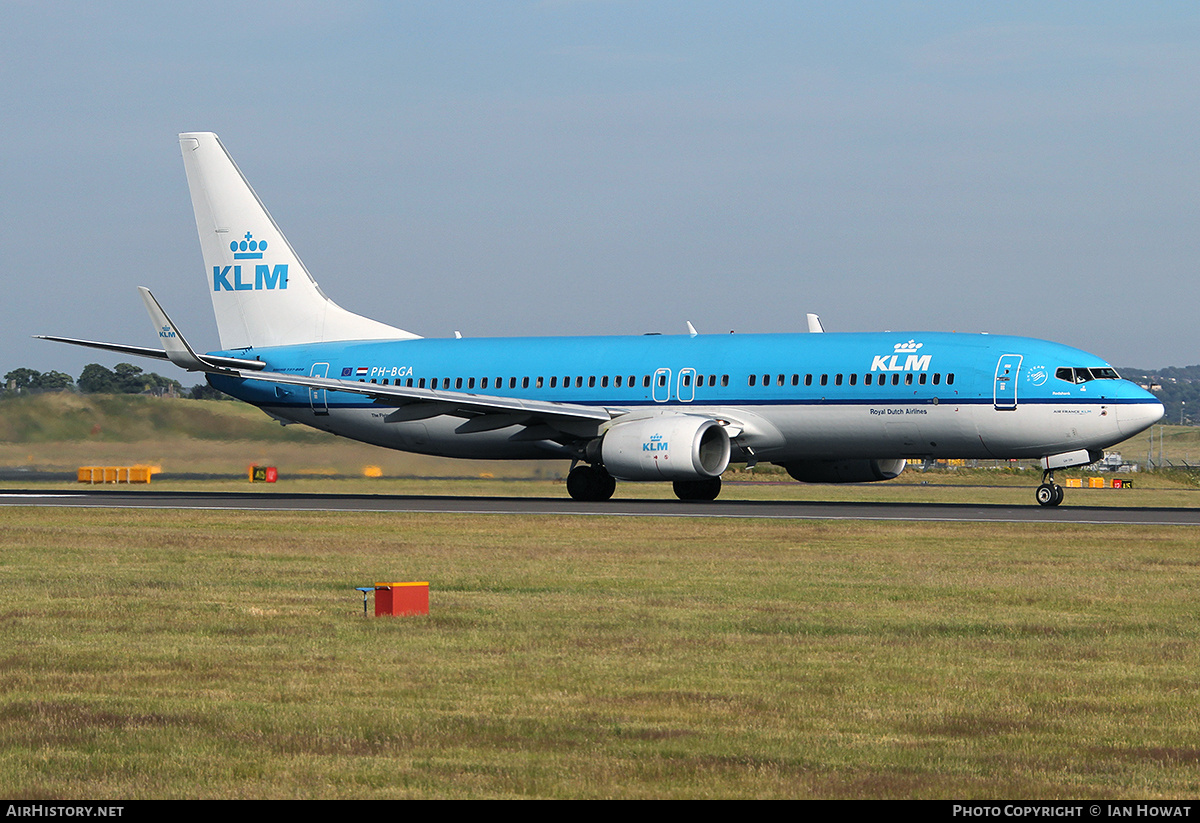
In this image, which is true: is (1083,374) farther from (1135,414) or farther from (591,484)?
(591,484)

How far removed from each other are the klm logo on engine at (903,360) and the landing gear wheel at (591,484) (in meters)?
7.77

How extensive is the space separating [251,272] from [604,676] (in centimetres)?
3664

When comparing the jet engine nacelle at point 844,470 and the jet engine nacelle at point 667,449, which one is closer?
the jet engine nacelle at point 667,449

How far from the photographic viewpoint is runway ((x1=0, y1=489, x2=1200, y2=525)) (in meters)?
30.6

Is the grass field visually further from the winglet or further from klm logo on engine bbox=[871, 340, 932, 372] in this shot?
the winglet

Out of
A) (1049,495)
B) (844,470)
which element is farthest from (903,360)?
(844,470)

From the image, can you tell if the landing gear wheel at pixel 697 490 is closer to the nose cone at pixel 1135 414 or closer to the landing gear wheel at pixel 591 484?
the landing gear wheel at pixel 591 484

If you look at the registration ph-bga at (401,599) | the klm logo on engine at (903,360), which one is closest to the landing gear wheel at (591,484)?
the klm logo on engine at (903,360)

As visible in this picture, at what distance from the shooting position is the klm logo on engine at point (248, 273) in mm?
45469

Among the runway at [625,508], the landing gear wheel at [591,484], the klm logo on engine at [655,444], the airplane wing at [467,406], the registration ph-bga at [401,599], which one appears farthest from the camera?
Result: the landing gear wheel at [591,484]

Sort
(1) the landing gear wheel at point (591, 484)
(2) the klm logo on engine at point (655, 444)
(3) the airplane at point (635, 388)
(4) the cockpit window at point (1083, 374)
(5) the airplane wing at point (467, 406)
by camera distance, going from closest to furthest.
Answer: (4) the cockpit window at point (1083, 374), (3) the airplane at point (635, 388), (2) the klm logo on engine at point (655, 444), (5) the airplane wing at point (467, 406), (1) the landing gear wheel at point (591, 484)

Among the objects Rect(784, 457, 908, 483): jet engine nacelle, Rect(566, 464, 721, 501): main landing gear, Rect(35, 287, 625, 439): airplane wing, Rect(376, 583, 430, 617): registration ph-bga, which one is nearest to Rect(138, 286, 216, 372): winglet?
Rect(35, 287, 625, 439): airplane wing

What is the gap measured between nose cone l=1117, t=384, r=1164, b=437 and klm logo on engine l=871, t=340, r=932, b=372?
450cm

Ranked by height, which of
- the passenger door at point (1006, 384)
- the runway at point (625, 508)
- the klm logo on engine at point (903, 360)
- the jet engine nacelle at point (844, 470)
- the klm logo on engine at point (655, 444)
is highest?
the klm logo on engine at point (903, 360)
